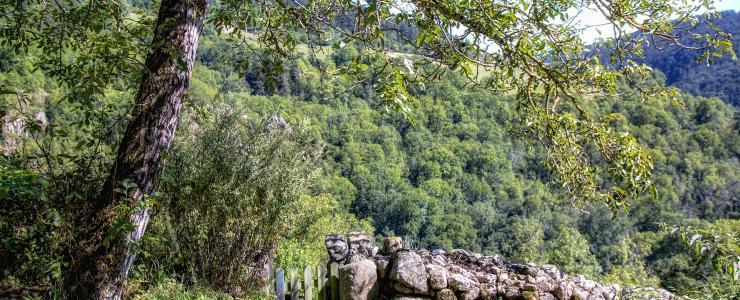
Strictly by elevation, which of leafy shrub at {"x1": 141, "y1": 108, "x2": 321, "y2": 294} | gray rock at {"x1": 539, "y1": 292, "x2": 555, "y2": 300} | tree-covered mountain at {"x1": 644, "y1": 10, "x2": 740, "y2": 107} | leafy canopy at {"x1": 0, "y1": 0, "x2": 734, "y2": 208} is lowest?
gray rock at {"x1": 539, "y1": 292, "x2": 555, "y2": 300}

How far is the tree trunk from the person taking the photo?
121 inches

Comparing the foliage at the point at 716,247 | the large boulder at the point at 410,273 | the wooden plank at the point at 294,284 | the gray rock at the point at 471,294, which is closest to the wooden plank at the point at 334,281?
the wooden plank at the point at 294,284

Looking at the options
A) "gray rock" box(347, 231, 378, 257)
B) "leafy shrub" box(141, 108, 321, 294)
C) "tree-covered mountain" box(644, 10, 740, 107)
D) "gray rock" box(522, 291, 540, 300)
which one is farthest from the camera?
"tree-covered mountain" box(644, 10, 740, 107)

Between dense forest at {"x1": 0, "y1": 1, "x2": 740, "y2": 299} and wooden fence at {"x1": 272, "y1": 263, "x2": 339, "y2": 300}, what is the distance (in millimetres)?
391

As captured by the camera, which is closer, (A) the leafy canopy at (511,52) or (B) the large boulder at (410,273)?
(A) the leafy canopy at (511,52)

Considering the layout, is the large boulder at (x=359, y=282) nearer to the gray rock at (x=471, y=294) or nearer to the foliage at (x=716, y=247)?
the gray rock at (x=471, y=294)

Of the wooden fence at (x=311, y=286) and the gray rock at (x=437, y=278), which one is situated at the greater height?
the gray rock at (x=437, y=278)

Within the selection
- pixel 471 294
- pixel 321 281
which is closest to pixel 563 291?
pixel 471 294

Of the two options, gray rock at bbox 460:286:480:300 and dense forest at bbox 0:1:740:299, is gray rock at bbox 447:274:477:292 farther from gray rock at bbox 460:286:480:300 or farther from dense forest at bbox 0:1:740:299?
dense forest at bbox 0:1:740:299

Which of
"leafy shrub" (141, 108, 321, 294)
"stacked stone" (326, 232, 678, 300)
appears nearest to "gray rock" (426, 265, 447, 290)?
"stacked stone" (326, 232, 678, 300)

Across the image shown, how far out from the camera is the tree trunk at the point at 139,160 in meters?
3.08

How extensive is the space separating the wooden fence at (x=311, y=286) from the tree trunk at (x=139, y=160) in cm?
255

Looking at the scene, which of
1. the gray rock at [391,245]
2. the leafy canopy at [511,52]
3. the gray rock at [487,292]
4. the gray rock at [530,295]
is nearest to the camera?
the leafy canopy at [511,52]

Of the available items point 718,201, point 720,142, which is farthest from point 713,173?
point 720,142
